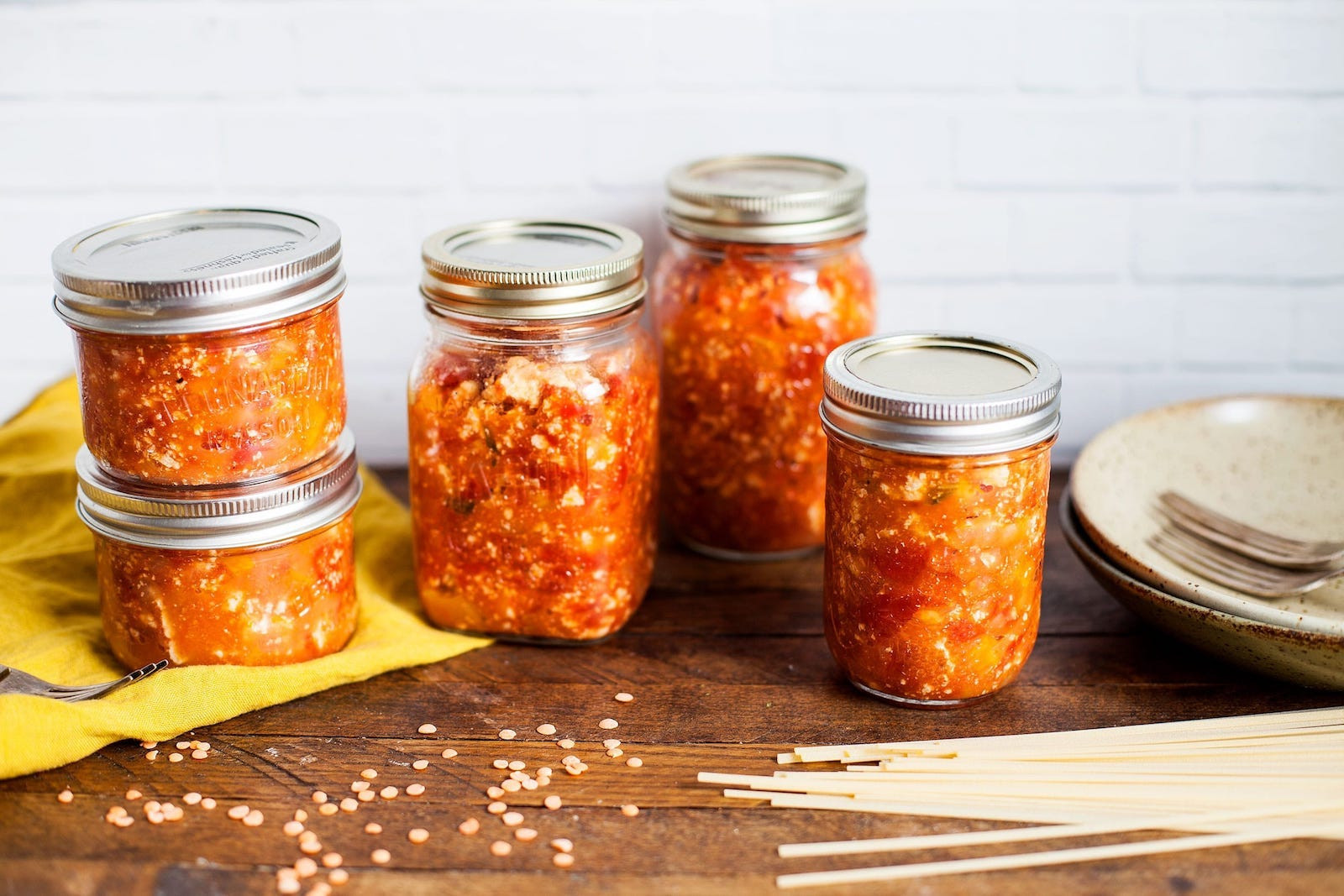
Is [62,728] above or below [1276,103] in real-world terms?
below

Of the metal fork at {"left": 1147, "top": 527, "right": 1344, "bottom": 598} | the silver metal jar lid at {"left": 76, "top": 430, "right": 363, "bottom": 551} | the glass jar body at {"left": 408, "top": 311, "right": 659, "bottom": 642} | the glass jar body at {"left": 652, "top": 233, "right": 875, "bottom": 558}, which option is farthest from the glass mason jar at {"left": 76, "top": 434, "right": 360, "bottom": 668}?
the metal fork at {"left": 1147, "top": 527, "right": 1344, "bottom": 598}

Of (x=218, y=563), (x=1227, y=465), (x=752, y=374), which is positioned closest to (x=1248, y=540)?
(x=1227, y=465)

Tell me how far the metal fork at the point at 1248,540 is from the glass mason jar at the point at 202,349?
36.5 inches

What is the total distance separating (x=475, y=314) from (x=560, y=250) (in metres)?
0.14

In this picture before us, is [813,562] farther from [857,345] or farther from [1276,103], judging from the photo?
[1276,103]

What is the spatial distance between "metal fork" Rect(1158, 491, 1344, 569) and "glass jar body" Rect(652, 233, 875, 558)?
40 cm

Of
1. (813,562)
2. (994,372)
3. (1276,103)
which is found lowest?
(813,562)

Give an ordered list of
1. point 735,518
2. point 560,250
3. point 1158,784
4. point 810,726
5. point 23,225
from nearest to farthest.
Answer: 1. point 1158,784
2. point 810,726
3. point 560,250
4. point 735,518
5. point 23,225

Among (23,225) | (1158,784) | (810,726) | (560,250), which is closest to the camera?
(1158,784)

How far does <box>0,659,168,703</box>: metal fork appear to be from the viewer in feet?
3.70

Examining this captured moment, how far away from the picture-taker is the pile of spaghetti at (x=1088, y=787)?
3.21 ft

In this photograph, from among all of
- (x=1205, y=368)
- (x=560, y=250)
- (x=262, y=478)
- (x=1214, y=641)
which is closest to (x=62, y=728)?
(x=262, y=478)

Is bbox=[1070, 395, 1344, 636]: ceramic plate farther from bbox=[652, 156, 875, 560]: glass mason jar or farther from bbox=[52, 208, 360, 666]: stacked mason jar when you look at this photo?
bbox=[52, 208, 360, 666]: stacked mason jar

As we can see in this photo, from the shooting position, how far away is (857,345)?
3.96 feet
